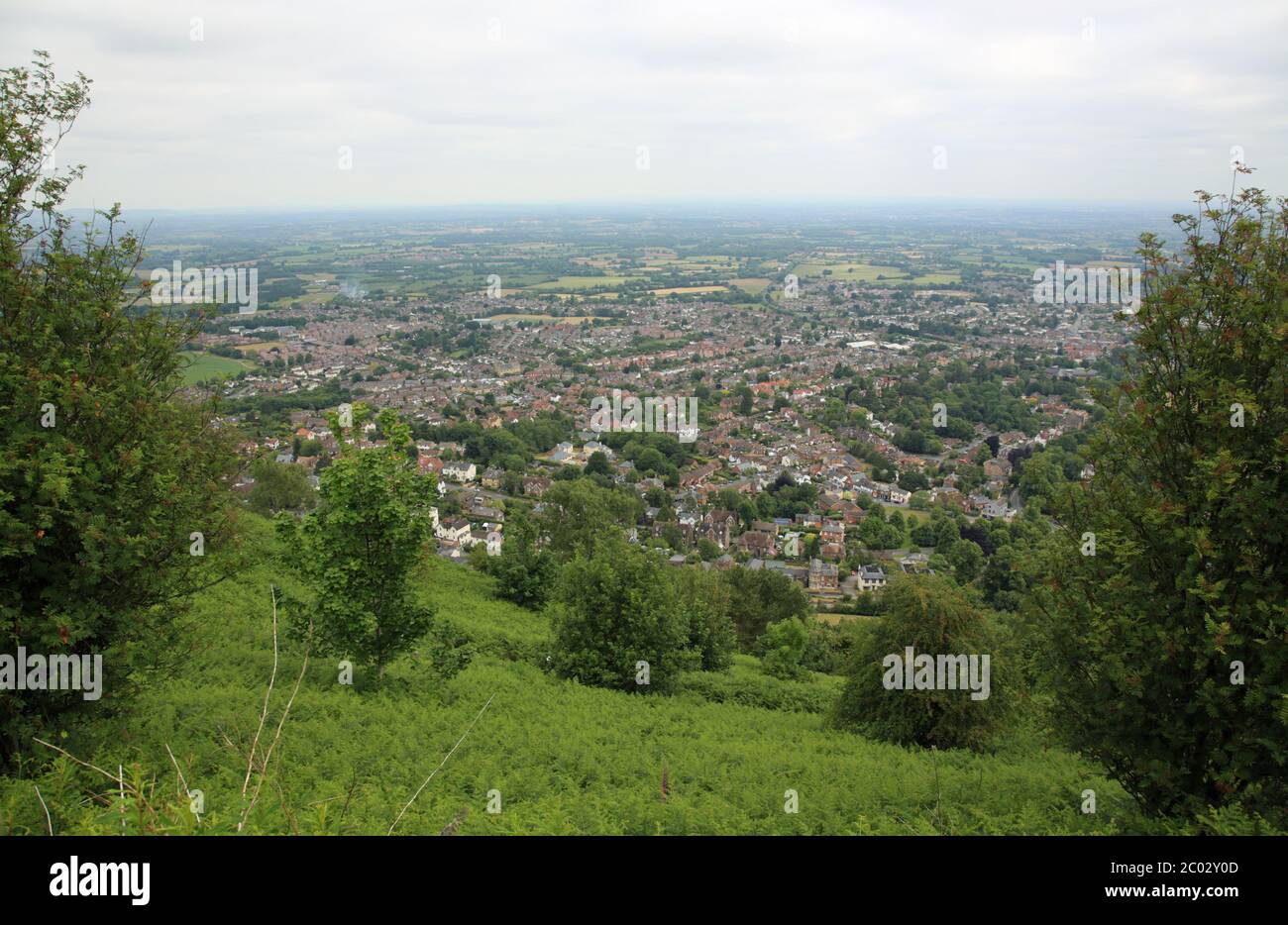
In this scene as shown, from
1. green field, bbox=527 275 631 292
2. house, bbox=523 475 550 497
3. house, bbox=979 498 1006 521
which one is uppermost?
green field, bbox=527 275 631 292

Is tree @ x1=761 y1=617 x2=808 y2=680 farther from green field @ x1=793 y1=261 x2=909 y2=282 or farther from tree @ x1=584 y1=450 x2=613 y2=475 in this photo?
green field @ x1=793 y1=261 x2=909 y2=282

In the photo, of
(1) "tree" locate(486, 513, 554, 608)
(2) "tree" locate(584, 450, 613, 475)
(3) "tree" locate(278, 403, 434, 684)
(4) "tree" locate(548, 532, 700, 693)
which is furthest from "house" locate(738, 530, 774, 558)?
(3) "tree" locate(278, 403, 434, 684)

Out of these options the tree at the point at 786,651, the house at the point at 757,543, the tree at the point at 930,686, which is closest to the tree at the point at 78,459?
the tree at the point at 930,686

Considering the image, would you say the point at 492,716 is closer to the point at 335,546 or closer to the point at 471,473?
the point at 335,546

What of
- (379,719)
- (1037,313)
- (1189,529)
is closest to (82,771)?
(379,719)

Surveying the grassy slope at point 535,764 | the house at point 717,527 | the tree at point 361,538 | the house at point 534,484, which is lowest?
the house at point 717,527

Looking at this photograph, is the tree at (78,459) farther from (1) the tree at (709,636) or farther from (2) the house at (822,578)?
(2) the house at (822,578)
